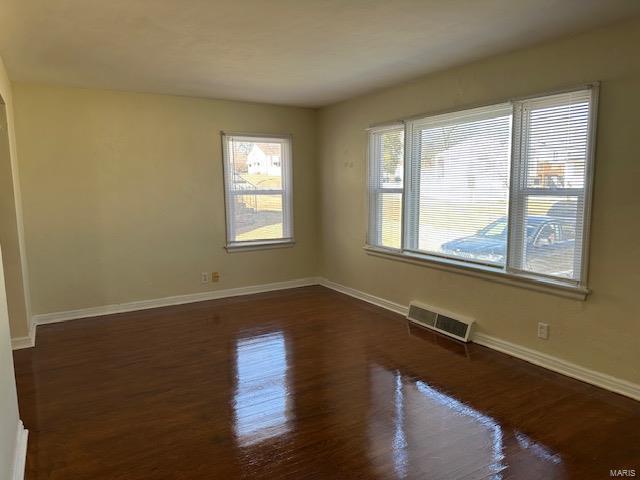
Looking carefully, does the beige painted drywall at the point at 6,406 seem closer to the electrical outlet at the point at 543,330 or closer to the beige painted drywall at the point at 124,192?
the beige painted drywall at the point at 124,192

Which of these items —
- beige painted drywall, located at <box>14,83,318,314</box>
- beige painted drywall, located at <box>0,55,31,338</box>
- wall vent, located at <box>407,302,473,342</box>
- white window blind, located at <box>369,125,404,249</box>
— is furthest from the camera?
white window blind, located at <box>369,125,404,249</box>

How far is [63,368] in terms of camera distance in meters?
3.39

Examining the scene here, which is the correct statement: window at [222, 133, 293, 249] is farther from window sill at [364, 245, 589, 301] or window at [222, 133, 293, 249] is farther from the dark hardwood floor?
the dark hardwood floor

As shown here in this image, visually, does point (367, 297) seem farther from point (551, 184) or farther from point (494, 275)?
point (551, 184)

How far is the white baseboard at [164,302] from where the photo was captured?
4.57m

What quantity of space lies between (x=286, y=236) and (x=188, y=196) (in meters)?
1.43

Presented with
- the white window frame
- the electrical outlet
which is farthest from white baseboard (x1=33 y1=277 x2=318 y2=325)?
the electrical outlet

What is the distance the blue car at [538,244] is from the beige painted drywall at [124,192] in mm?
2914

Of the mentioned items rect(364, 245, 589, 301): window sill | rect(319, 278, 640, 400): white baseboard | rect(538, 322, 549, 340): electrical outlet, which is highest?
rect(364, 245, 589, 301): window sill

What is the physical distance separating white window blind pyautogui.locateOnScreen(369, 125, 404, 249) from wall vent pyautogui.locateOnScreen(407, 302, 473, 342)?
762 millimetres

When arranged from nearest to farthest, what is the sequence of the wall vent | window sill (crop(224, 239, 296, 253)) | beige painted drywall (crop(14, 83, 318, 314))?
1. the wall vent
2. beige painted drywall (crop(14, 83, 318, 314))
3. window sill (crop(224, 239, 296, 253))

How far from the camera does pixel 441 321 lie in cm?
415

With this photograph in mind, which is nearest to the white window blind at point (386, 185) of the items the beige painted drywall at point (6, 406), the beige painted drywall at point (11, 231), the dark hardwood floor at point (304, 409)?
the dark hardwood floor at point (304, 409)

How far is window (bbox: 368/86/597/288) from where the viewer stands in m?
3.10
